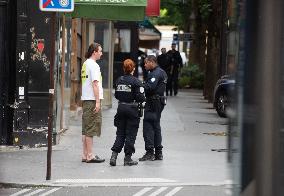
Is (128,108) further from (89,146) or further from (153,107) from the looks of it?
(89,146)

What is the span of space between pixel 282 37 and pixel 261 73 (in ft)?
0.77

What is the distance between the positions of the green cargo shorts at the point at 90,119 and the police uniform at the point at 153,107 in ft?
2.88

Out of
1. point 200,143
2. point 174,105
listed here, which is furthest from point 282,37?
point 174,105

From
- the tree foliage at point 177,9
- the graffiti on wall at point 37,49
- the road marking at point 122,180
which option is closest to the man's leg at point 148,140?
the road marking at point 122,180

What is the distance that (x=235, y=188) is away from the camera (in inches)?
213

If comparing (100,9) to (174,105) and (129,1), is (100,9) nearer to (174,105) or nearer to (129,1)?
(129,1)

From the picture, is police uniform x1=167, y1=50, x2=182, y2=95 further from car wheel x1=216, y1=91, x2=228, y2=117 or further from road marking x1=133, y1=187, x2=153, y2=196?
road marking x1=133, y1=187, x2=153, y2=196

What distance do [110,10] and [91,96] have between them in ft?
17.2

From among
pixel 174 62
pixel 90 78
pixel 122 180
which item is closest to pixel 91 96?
pixel 90 78

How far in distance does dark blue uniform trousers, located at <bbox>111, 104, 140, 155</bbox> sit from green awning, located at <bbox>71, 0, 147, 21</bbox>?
15.0 feet

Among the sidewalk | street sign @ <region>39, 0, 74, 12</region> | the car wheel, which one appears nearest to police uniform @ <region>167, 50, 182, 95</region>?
the car wheel

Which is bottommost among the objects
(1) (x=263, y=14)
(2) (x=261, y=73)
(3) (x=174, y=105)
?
(3) (x=174, y=105)

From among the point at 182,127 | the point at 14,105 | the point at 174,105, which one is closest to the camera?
the point at 14,105

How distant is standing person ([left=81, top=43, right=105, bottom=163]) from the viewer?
13180 mm
